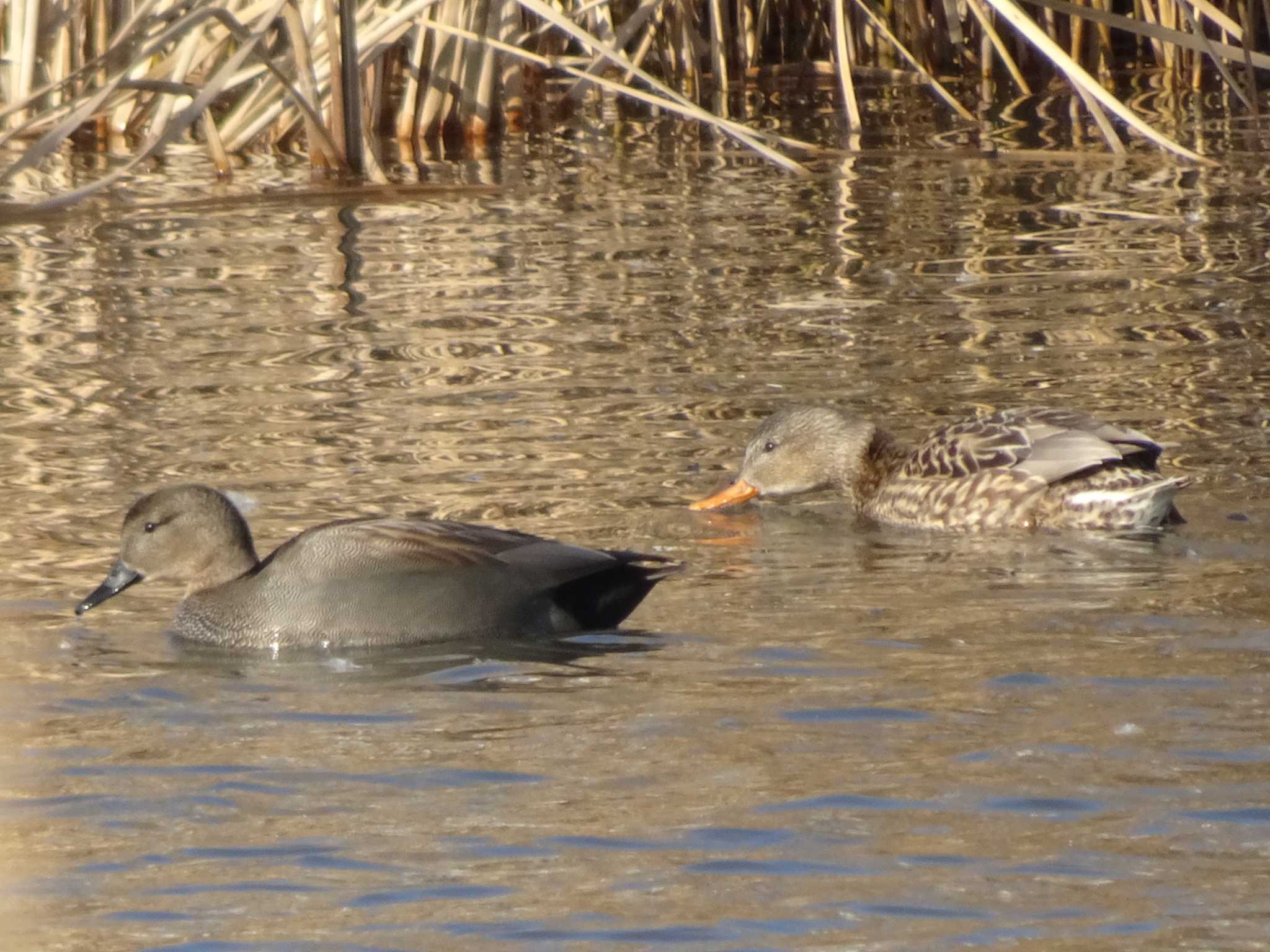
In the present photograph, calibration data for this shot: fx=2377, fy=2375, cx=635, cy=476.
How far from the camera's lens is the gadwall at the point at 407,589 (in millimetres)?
6086

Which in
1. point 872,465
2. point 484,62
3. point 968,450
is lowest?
point 872,465

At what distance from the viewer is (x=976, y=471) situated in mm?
7496

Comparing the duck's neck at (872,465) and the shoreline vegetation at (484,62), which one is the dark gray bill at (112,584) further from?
the shoreline vegetation at (484,62)

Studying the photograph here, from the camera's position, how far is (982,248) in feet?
37.7

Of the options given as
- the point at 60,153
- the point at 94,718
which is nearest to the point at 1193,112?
the point at 60,153

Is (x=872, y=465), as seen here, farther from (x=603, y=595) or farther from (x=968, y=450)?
(x=603, y=595)

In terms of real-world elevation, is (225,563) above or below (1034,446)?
below

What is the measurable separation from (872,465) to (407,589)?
2477mm

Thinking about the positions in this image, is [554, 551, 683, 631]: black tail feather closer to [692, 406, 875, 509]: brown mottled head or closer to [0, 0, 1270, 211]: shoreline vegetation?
[692, 406, 875, 509]: brown mottled head

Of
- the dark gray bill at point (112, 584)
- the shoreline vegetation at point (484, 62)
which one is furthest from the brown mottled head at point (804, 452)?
the shoreline vegetation at point (484, 62)

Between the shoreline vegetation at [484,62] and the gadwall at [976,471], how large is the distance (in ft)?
9.18

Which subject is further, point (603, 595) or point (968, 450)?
point (968, 450)

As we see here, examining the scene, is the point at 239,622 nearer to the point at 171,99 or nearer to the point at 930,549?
the point at 930,549

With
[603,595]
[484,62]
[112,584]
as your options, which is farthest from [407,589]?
[484,62]
